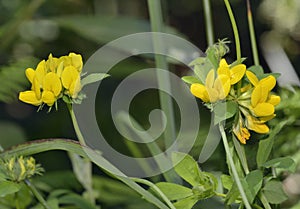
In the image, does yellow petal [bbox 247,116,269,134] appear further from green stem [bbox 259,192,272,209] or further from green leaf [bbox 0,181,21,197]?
green leaf [bbox 0,181,21,197]

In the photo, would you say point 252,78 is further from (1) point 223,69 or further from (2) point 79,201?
(2) point 79,201

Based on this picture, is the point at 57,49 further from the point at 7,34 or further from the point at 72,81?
the point at 72,81

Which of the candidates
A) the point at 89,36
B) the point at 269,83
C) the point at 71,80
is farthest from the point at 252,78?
the point at 89,36

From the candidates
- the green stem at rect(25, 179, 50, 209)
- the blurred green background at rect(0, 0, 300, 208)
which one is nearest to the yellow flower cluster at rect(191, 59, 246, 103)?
the green stem at rect(25, 179, 50, 209)

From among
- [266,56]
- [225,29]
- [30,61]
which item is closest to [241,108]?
[30,61]

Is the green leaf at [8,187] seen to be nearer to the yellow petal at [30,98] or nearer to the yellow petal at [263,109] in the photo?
the yellow petal at [30,98]

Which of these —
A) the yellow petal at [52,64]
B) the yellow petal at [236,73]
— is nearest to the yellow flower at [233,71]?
the yellow petal at [236,73]

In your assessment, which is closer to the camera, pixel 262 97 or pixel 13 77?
pixel 262 97
